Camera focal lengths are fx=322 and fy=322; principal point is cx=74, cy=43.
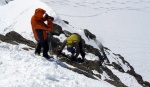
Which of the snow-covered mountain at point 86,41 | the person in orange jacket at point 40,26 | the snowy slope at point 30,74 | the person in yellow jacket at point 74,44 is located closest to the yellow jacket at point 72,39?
the person in yellow jacket at point 74,44

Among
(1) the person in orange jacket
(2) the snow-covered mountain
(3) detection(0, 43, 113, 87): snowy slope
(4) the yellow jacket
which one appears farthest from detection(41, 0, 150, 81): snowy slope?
(3) detection(0, 43, 113, 87): snowy slope

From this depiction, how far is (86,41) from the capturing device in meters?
19.5

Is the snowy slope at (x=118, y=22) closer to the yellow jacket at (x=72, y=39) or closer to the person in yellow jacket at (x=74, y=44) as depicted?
the person in yellow jacket at (x=74, y=44)

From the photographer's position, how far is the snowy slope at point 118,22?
3989cm

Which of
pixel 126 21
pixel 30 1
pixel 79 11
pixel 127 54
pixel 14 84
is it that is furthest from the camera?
pixel 79 11

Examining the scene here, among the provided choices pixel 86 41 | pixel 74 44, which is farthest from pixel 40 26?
pixel 86 41

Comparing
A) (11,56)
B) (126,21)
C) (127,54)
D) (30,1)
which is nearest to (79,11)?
(126,21)

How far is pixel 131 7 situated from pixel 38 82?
209 ft

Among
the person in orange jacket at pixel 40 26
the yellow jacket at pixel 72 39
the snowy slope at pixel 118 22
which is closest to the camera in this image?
the person in orange jacket at pixel 40 26

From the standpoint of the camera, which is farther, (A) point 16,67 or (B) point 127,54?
(B) point 127,54

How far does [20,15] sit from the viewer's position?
69.3 ft

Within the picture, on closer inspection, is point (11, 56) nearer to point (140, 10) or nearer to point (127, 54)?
point (127, 54)

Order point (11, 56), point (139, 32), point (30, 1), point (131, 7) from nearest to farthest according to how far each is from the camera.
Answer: point (11, 56) < point (30, 1) < point (139, 32) < point (131, 7)

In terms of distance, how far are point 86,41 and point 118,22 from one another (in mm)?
37594
